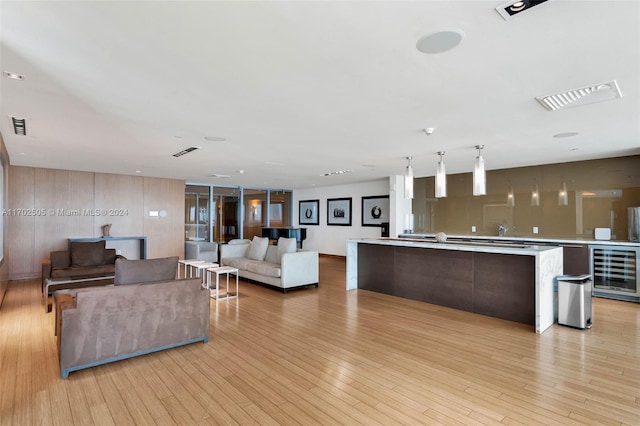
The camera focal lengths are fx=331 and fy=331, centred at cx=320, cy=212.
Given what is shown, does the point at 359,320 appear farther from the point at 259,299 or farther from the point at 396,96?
the point at 396,96

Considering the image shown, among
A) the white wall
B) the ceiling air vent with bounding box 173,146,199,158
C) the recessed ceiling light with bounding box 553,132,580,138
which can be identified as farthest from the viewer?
the white wall

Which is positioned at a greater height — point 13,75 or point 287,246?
point 13,75

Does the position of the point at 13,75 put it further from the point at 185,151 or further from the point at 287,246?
the point at 287,246

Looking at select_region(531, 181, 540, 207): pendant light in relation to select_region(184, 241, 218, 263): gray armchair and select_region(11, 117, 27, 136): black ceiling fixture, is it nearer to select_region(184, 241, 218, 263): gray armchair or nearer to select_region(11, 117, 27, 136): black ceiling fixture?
select_region(184, 241, 218, 263): gray armchair

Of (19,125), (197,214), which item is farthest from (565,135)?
(197,214)

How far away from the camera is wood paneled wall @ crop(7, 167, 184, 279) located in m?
7.75

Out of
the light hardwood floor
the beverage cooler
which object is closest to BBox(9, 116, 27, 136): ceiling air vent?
the light hardwood floor

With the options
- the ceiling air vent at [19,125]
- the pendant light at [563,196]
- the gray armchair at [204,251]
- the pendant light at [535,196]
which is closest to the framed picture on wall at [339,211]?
the gray armchair at [204,251]

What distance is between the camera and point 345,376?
2996 millimetres

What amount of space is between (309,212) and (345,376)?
10167mm

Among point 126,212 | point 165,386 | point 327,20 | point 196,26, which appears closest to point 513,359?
point 165,386

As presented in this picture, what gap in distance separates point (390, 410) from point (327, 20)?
271 centimetres

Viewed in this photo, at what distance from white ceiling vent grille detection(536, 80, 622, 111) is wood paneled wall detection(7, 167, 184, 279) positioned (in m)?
9.55

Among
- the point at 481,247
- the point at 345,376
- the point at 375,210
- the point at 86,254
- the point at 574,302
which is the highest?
the point at 375,210
